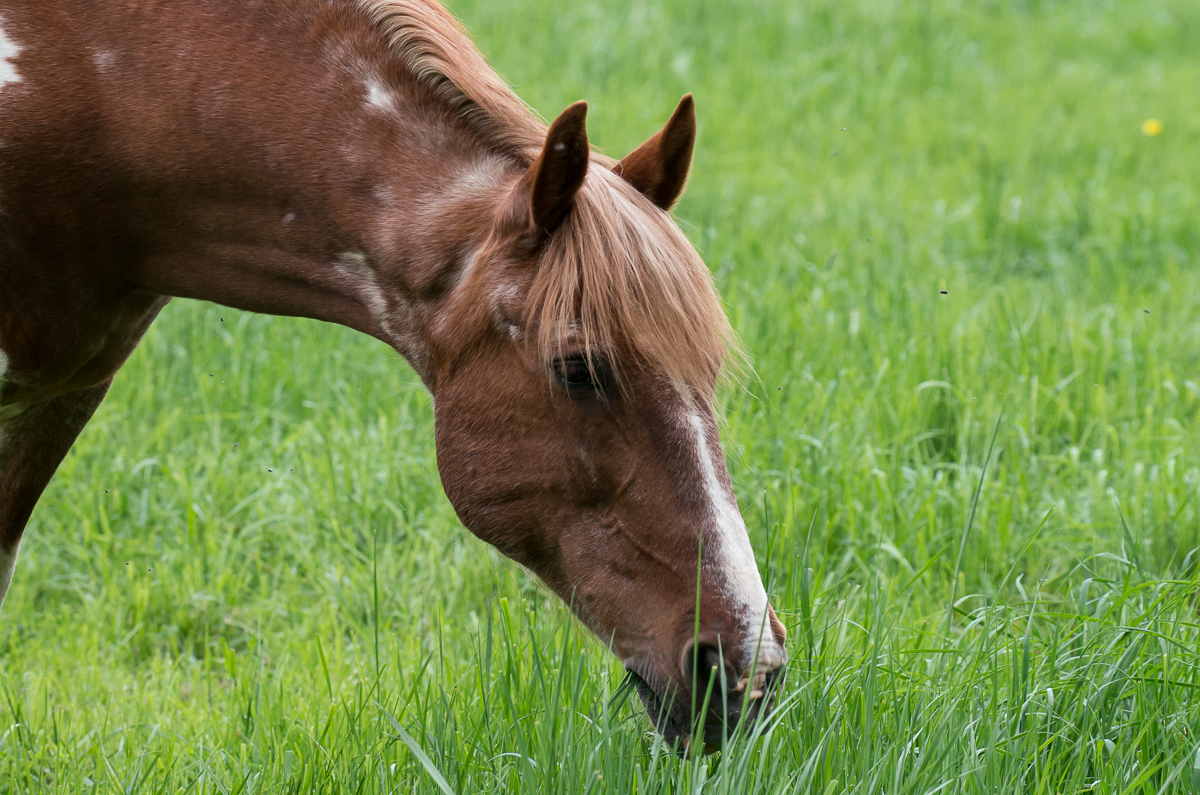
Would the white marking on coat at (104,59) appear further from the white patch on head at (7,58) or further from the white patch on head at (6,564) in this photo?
the white patch on head at (6,564)

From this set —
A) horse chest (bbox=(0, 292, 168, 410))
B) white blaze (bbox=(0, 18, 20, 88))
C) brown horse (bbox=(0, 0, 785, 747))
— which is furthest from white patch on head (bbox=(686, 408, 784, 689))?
white blaze (bbox=(0, 18, 20, 88))

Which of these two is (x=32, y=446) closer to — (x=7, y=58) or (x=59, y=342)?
(x=59, y=342)

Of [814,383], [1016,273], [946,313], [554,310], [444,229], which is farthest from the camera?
[1016,273]

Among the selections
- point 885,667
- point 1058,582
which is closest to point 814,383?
point 1058,582

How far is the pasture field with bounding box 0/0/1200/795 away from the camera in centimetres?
216

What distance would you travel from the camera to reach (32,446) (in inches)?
98.6

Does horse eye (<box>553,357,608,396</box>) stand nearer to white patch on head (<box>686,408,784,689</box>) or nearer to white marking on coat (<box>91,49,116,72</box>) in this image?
white patch on head (<box>686,408,784,689</box>)

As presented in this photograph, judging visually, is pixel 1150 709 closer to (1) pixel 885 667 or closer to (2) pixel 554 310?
(1) pixel 885 667

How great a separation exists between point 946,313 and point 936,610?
1.66 meters

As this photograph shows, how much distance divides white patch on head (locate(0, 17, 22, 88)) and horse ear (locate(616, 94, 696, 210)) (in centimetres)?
115

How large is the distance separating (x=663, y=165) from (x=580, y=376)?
488 millimetres

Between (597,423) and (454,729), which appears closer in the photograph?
(597,423)

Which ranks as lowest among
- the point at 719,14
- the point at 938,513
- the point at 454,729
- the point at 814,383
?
the point at 454,729

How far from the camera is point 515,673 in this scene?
90.8 inches
